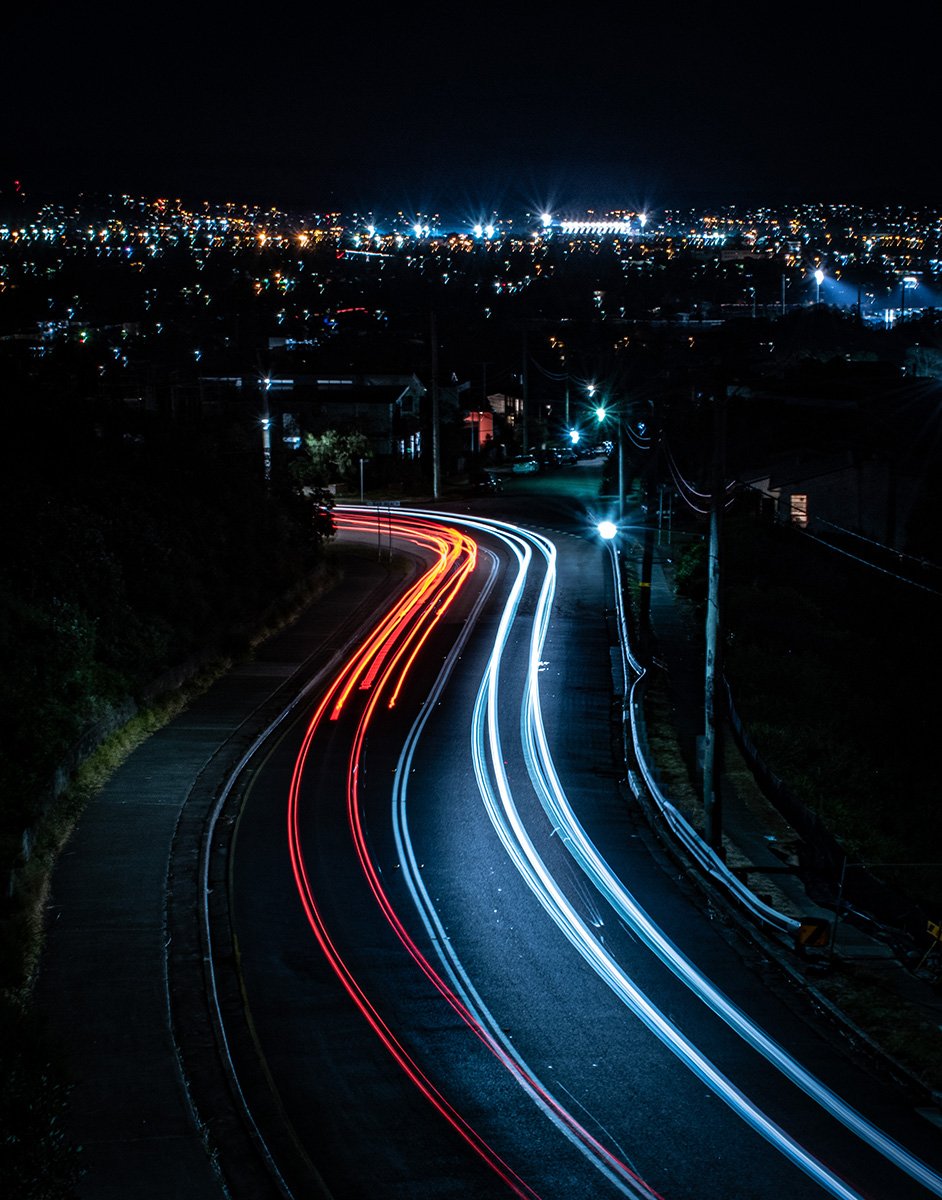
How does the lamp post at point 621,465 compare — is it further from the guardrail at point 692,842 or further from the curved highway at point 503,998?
the curved highway at point 503,998

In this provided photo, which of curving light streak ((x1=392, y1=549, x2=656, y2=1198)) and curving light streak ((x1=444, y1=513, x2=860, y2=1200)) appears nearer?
curving light streak ((x1=392, y1=549, x2=656, y2=1198))

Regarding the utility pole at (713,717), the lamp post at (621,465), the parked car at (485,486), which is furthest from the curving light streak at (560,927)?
the parked car at (485,486)

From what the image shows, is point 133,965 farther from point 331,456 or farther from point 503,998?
point 331,456

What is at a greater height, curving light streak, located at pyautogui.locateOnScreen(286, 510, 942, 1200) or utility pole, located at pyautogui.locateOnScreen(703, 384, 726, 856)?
utility pole, located at pyautogui.locateOnScreen(703, 384, 726, 856)

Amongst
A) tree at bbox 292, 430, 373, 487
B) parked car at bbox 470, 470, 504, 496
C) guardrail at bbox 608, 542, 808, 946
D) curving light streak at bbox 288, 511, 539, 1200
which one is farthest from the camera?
parked car at bbox 470, 470, 504, 496

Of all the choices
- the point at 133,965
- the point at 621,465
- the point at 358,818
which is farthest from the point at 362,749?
the point at 621,465

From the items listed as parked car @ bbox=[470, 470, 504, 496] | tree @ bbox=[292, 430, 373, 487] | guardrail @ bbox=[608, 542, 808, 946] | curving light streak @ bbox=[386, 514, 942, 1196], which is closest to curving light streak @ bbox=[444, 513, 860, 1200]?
curving light streak @ bbox=[386, 514, 942, 1196]

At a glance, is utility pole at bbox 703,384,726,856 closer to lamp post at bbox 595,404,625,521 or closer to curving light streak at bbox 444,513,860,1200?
curving light streak at bbox 444,513,860,1200

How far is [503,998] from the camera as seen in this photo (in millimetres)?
10797

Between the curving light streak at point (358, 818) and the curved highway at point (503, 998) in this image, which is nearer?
the curved highway at point (503, 998)

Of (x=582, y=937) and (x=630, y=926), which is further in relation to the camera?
(x=630, y=926)

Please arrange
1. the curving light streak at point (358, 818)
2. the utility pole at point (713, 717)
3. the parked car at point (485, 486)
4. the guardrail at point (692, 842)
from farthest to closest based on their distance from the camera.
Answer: the parked car at point (485, 486), the utility pole at point (713, 717), the guardrail at point (692, 842), the curving light streak at point (358, 818)

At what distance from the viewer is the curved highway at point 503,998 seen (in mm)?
8336

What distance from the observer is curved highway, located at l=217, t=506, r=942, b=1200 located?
834 cm
